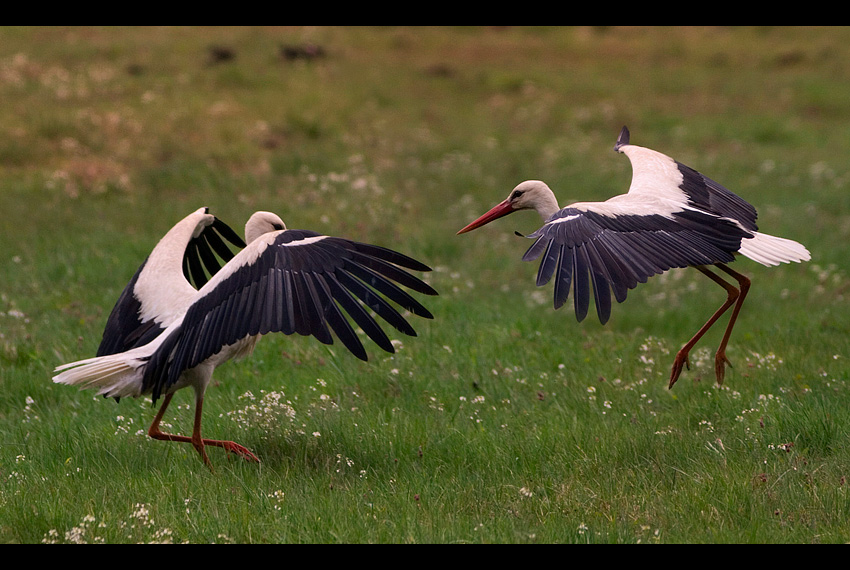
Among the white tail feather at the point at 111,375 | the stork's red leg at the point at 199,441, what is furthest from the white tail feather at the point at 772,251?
the white tail feather at the point at 111,375

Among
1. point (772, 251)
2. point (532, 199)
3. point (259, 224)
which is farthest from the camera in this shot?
point (532, 199)

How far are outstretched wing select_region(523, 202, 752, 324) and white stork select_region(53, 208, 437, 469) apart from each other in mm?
746

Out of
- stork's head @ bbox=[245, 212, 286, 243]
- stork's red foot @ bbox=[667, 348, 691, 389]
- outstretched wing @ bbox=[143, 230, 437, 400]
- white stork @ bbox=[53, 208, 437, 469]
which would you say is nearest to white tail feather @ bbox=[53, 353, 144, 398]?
white stork @ bbox=[53, 208, 437, 469]

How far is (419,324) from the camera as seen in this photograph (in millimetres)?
7848

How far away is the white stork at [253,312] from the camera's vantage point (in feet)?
14.9

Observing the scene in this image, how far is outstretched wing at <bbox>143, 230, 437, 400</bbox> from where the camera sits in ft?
14.8

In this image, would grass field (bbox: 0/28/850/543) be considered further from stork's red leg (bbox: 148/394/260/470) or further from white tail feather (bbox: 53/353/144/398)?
white tail feather (bbox: 53/353/144/398)

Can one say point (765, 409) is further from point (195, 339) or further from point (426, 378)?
point (195, 339)

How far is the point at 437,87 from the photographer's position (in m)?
19.3

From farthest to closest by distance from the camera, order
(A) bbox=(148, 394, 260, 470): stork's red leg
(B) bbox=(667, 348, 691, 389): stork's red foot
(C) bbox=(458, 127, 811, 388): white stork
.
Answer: (B) bbox=(667, 348, 691, 389): stork's red foot < (A) bbox=(148, 394, 260, 470): stork's red leg < (C) bbox=(458, 127, 811, 388): white stork

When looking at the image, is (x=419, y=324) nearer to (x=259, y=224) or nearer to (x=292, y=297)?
(x=259, y=224)

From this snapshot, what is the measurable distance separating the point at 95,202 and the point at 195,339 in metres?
6.89

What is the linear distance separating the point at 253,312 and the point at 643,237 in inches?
89.2

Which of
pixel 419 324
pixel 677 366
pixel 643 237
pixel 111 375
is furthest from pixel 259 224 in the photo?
pixel 677 366
